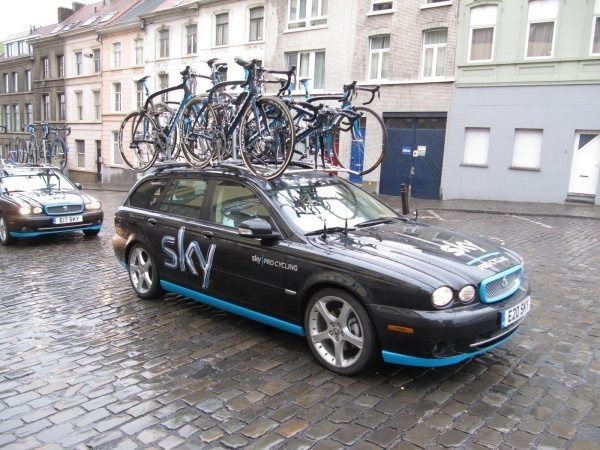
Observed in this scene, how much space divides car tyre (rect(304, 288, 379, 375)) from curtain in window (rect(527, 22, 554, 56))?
17.5 meters

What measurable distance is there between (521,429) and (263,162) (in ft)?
12.3

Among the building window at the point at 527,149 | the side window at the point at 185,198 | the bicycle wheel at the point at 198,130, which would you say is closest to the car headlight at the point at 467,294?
the side window at the point at 185,198

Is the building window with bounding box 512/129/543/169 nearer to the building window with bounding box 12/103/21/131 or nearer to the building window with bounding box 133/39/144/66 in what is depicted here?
the building window with bounding box 133/39/144/66

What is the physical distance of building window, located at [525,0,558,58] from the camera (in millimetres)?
17812

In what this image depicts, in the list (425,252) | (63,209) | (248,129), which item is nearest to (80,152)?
(63,209)

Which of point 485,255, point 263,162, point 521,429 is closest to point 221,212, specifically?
point 263,162

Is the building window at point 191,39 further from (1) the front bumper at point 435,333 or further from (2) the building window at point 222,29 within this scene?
(1) the front bumper at point 435,333

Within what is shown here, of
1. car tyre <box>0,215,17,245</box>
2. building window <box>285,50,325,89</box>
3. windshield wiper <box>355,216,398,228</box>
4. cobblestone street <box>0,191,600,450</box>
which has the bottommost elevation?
car tyre <box>0,215,17,245</box>

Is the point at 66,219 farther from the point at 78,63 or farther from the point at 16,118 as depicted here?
the point at 16,118

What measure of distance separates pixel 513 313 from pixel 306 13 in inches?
900

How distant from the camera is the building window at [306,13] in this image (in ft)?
77.9

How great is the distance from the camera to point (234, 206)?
17.2ft

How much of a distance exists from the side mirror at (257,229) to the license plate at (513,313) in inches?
77.1

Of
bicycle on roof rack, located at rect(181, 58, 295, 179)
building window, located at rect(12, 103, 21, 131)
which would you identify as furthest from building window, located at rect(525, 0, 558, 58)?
building window, located at rect(12, 103, 21, 131)
